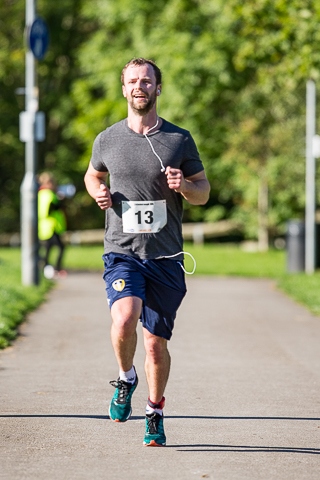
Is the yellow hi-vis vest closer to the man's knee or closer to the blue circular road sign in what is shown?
the blue circular road sign

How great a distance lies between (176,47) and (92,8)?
579 centimetres

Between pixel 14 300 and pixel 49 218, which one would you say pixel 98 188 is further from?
pixel 49 218

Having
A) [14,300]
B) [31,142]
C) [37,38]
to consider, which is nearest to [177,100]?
[37,38]

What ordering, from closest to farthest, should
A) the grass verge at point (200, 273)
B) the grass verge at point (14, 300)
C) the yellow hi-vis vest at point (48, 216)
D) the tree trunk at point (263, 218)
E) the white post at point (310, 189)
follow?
the grass verge at point (14, 300), the grass verge at point (200, 273), the yellow hi-vis vest at point (48, 216), the white post at point (310, 189), the tree trunk at point (263, 218)

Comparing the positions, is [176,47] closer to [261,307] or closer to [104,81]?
[104,81]

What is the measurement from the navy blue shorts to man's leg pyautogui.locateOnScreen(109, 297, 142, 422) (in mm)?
64

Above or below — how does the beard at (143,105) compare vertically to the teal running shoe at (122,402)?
above

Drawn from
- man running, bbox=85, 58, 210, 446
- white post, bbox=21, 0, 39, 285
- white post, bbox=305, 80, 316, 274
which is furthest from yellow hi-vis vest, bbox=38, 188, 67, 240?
man running, bbox=85, 58, 210, 446

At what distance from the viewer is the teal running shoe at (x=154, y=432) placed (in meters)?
6.64

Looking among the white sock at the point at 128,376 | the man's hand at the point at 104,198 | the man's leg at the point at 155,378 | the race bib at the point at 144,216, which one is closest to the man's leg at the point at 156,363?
the man's leg at the point at 155,378

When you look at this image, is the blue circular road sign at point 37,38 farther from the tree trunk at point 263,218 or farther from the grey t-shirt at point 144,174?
the tree trunk at point 263,218

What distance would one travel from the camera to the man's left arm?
21.3ft

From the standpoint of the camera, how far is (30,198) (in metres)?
18.0

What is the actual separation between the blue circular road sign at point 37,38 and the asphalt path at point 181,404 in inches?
206
